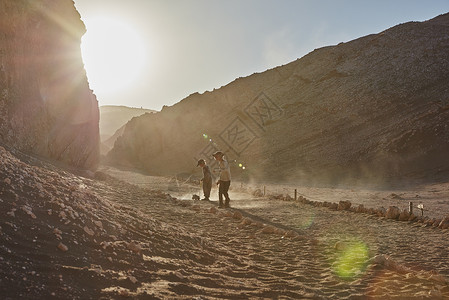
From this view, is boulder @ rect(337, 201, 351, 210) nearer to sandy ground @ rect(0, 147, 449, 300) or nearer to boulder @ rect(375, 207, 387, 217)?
boulder @ rect(375, 207, 387, 217)

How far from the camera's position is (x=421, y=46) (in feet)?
130

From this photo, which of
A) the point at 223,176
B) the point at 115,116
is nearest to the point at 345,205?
the point at 223,176

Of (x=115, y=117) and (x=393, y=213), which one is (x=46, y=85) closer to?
(x=393, y=213)

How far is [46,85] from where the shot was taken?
531 inches

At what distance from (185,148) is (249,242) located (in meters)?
40.0

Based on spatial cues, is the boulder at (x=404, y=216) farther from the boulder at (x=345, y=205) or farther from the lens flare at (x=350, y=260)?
the lens flare at (x=350, y=260)

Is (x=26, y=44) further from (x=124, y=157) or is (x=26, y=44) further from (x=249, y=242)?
(x=124, y=157)

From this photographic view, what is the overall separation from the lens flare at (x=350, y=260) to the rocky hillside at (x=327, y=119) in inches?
801

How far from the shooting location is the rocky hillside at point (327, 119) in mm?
27047

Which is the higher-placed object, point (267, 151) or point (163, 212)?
point (267, 151)

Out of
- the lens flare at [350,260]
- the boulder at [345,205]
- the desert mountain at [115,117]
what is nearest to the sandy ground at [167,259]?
the lens flare at [350,260]

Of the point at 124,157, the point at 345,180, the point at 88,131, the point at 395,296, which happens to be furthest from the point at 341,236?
the point at 124,157

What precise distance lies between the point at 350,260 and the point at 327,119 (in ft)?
105

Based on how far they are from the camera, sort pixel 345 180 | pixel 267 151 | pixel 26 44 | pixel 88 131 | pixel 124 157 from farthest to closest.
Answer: pixel 124 157 → pixel 267 151 → pixel 345 180 → pixel 88 131 → pixel 26 44
